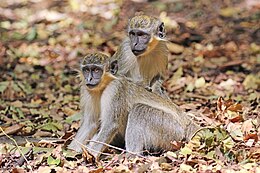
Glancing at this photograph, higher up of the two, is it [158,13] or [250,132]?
[158,13]

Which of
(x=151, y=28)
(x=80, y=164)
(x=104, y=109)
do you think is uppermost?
(x=151, y=28)

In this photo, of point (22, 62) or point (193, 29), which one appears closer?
point (22, 62)

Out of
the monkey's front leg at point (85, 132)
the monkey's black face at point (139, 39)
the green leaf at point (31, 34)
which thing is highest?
the monkey's black face at point (139, 39)

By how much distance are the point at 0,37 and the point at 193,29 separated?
13.8 ft

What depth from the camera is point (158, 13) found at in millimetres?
16750

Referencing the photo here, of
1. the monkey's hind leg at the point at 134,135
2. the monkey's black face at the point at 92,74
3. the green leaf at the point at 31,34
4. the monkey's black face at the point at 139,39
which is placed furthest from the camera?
the green leaf at the point at 31,34

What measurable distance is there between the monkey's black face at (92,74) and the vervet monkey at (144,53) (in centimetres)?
114

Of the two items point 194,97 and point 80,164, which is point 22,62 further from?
point 80,164

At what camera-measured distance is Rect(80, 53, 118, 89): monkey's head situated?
25.3 feet

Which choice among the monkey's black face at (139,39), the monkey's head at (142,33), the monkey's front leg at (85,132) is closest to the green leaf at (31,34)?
the monkey's head at (142,33)

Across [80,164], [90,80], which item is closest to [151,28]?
[90,80]

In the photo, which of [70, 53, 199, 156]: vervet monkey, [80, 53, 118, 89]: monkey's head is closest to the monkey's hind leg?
[70, 53, 199, 156]: vervet monkey

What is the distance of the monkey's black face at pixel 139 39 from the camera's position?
885 centimetres

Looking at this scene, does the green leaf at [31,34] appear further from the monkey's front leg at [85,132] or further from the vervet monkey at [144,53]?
the monkey's front leg at [85,132]
